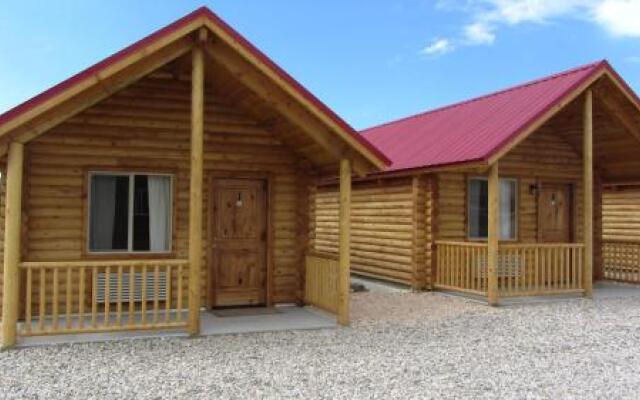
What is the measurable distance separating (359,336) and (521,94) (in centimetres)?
793

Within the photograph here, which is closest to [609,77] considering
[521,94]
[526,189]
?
[521,94]

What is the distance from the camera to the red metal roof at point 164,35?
23.5 feet

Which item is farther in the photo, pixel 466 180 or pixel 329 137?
pixel 466 180

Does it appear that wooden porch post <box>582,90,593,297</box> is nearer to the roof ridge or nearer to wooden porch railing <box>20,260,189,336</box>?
the roof ridge

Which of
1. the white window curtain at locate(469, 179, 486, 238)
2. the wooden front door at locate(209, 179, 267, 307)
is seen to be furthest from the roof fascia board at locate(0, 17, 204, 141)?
the white window curtain at locate(469, 179, 486, 238)

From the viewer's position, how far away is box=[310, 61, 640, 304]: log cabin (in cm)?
1180

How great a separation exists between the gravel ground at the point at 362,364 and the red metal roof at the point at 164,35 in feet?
9.22

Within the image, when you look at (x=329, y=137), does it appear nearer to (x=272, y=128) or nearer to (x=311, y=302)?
(x=272, y=128)

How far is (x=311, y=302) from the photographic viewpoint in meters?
10.3

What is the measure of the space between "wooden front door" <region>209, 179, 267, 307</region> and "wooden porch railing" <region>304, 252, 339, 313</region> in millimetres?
765

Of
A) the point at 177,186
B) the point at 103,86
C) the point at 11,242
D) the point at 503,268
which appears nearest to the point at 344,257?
the point at 177,186

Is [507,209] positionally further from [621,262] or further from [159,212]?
[159,212]

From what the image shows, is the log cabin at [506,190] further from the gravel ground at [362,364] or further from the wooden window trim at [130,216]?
the gravel ground at [362,364]

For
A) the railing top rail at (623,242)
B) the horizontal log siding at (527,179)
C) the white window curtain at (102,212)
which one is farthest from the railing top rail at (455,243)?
the white window curtain at (102,212)
